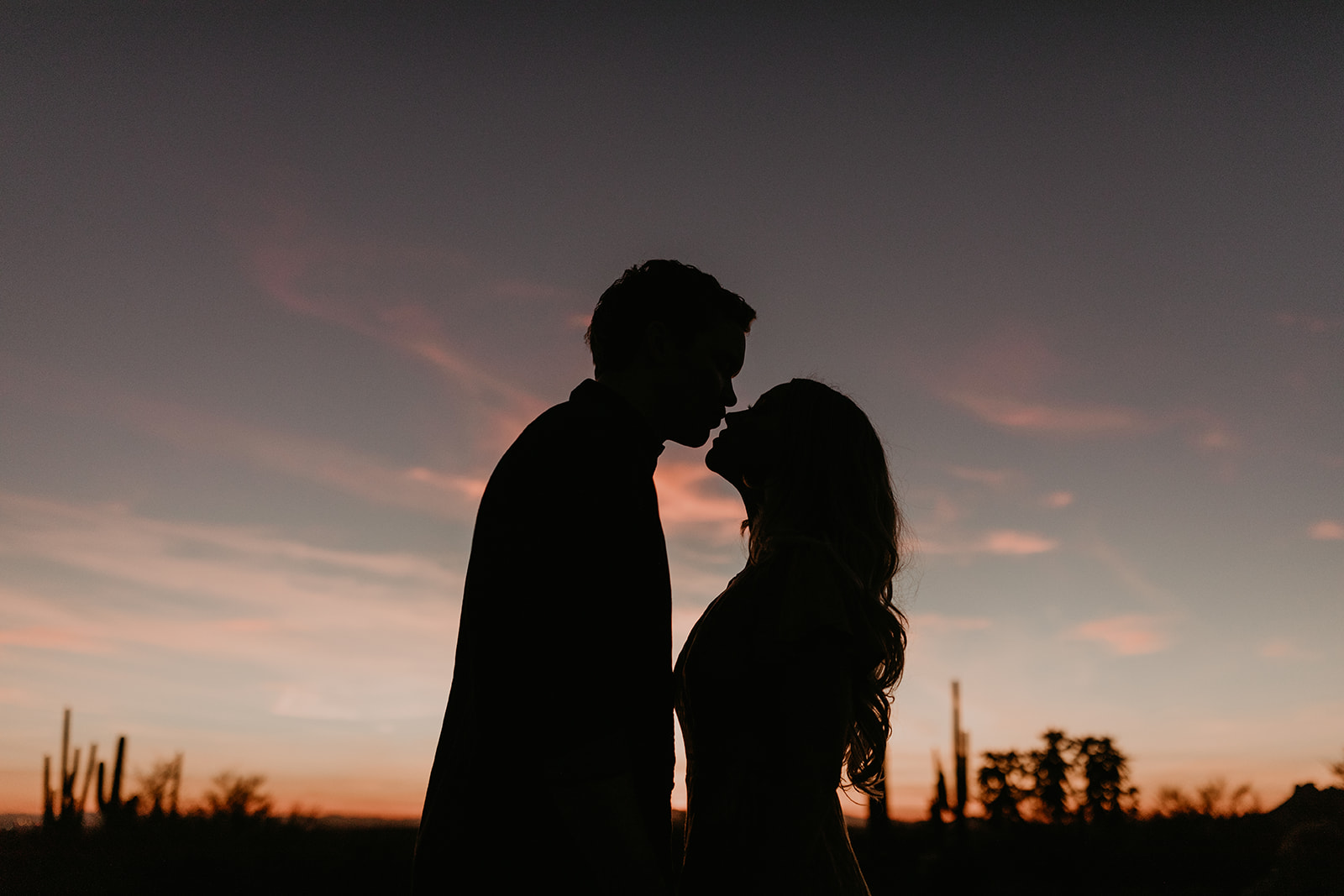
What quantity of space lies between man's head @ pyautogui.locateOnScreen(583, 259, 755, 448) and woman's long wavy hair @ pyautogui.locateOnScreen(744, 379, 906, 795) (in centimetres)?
40

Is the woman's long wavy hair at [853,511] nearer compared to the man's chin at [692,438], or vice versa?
the man's chin at [692,438]

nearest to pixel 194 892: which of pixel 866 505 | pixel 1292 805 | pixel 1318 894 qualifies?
pixel 866 505

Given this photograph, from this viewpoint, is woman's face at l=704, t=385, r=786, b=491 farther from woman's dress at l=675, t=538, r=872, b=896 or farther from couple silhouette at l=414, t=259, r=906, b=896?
woman's dress at l=675, t=538, r=872, b=896

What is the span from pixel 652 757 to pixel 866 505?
1.14 metres

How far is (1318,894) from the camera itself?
23094 millimetres

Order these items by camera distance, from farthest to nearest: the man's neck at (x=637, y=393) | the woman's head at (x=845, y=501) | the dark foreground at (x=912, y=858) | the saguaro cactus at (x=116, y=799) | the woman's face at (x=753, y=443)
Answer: the saguaro cactus at (x=116, y=799) → the dark foreground at (x=912, y=858) → the woman's face at (x=753, y=443) → the woman's head at (x=845, y=501) → the man's neck at (x=637, y=393)

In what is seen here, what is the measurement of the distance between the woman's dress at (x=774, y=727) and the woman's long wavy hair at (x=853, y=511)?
131mm

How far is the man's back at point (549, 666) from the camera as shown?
1.69 meters

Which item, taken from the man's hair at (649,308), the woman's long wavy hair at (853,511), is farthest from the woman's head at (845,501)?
the man's hair at (649,308)

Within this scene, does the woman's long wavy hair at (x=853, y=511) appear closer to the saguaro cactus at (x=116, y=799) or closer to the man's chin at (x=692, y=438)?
the man's chin at (x=692, y=438)

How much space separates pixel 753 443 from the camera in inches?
116

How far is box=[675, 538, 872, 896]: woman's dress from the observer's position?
2.24m

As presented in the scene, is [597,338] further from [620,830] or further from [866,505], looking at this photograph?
[620,830]

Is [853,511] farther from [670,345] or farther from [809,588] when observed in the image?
[670,345]
